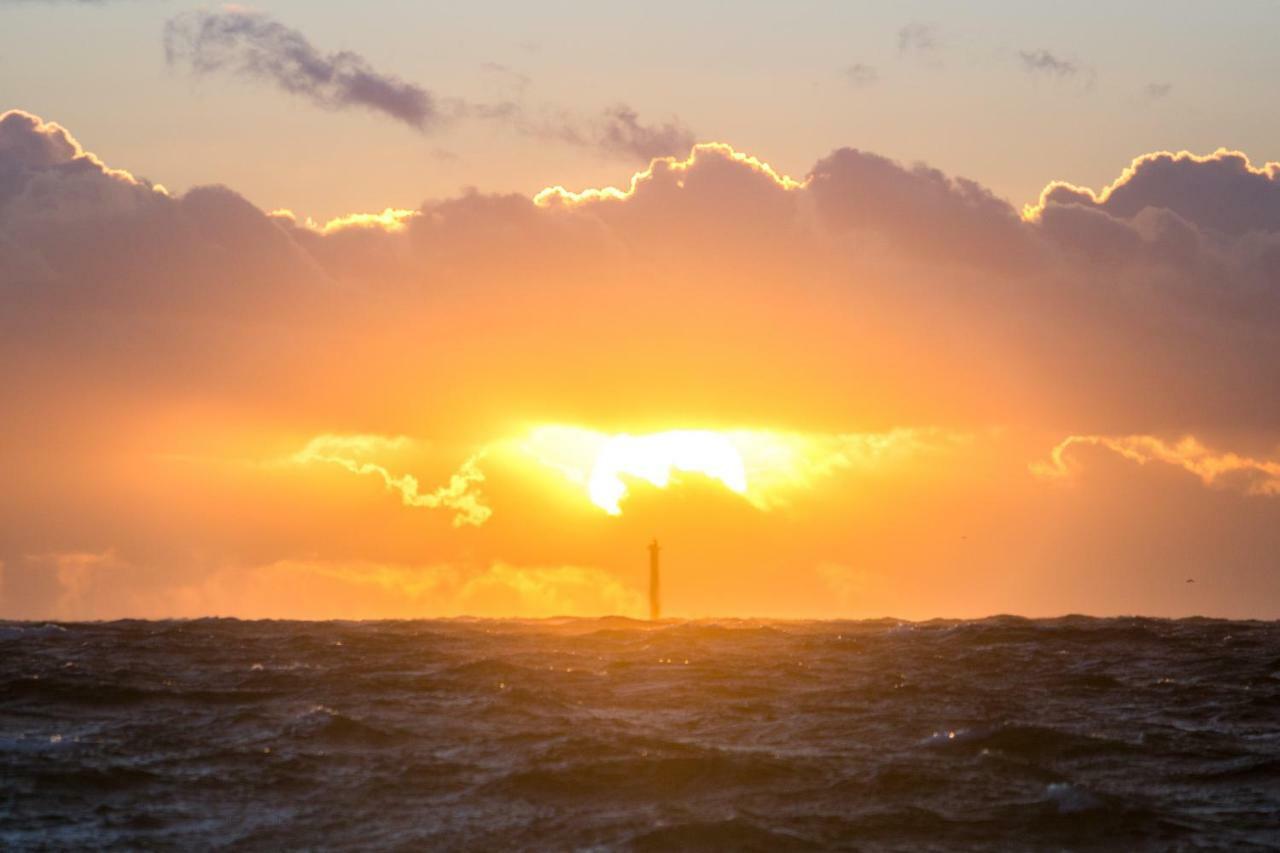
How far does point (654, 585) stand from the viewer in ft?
490

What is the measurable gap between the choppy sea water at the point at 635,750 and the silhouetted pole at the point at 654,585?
91027 mm

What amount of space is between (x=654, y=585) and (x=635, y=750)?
11607 centimetres

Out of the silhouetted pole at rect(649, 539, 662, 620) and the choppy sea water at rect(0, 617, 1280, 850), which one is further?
the silhouetted pole at rect(649, 539, 662, 620)

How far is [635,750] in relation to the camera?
33.8 metres

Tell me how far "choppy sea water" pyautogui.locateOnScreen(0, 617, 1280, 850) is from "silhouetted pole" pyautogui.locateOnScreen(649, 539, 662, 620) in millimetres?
91027

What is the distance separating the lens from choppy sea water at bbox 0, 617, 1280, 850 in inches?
1061

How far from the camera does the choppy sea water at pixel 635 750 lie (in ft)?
88.4

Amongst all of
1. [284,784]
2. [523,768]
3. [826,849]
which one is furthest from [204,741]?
[826,849]

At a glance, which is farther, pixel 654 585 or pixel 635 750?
pixel 654 585

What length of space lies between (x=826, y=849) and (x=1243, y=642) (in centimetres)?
4425

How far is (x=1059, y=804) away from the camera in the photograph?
28.3 m

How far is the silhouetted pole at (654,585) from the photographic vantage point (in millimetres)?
147250

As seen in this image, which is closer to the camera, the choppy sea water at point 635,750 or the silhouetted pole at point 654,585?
the choppy sea water at point 635,750

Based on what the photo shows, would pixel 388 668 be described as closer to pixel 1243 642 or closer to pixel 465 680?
pixel 465 680
